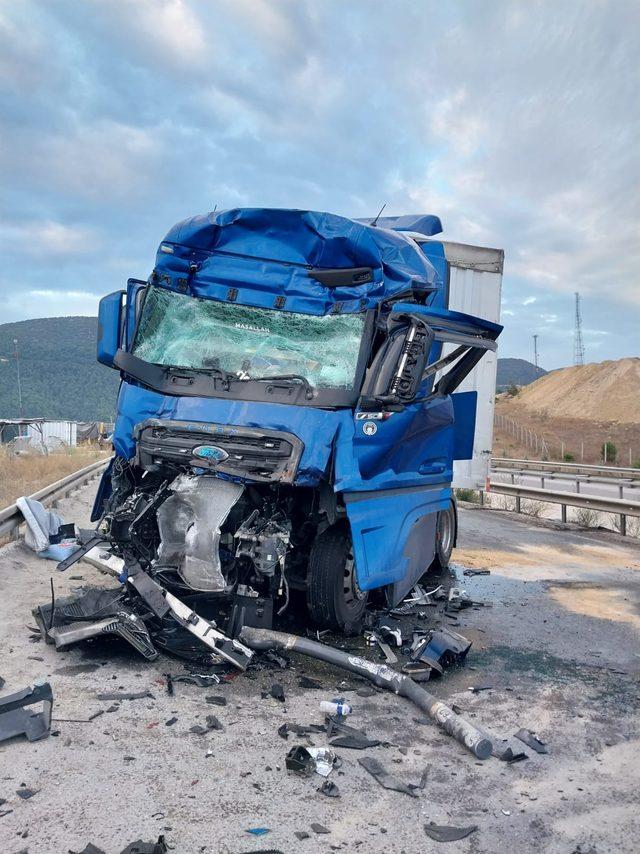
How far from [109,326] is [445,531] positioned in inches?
171

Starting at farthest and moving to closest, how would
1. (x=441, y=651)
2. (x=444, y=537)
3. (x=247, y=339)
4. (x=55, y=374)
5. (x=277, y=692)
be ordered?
1. (x=55, y=374)
2. (x=444, y=537)
3. (x=247, y=339)
4. (x=441, y=651)
5. (x=277, y=692)

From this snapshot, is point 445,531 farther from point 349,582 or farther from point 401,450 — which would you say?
point 349,582

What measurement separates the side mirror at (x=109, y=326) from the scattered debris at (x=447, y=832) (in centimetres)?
428

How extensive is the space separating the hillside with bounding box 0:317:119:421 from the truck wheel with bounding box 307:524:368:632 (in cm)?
8846

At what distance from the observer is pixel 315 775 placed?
345cm

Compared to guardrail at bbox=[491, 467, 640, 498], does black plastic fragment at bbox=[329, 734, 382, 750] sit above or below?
below

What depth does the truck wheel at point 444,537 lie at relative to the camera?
26.0 ft

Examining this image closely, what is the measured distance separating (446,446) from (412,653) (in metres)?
2.33

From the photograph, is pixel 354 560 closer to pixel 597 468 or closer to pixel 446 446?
pixel 446 446

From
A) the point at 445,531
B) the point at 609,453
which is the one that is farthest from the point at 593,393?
the point at 445,531

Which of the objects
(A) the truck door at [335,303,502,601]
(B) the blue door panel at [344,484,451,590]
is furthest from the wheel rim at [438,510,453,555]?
(B) the blue door panel at [344,484,451,590]

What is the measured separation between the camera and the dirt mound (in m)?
70.9

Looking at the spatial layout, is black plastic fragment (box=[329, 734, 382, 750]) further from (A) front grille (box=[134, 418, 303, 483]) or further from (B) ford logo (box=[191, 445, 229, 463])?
(B) ford logo (box=[191, 445, 229, 463])

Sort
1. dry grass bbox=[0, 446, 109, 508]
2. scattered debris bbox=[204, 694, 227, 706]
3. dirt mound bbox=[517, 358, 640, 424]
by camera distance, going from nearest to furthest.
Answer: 1. scattered debris bbox=[204, 694, 227, 706]
2. dry grass bbox=[0, 446, 109, 508]
3. dirt mound bbox=[517, 358, 640, 424]
